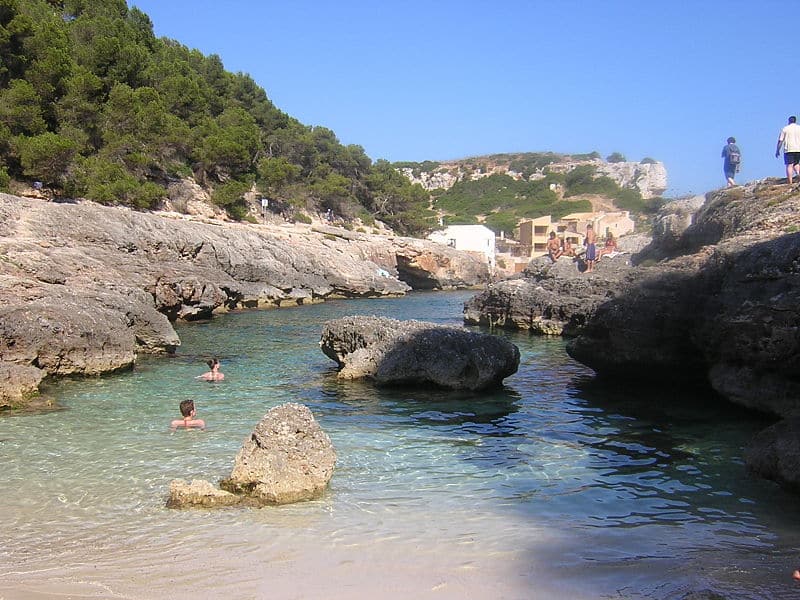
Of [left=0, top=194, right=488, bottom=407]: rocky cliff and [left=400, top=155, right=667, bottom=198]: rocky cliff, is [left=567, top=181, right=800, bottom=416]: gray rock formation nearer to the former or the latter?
[left=0, top=194, right=488, bottom=407]: rocky cliff

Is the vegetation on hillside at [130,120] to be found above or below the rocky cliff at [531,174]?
below

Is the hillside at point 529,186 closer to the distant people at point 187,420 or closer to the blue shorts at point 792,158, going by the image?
the blue shorts at point 792,158

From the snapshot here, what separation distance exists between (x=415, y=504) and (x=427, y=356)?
219 inches

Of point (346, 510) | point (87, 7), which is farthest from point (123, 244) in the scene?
point (87, 7)

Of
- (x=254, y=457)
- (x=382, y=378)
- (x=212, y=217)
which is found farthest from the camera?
(x=212, y=217)

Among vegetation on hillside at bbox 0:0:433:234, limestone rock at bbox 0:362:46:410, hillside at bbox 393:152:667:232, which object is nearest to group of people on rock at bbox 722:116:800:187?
limestone rock at bbox 0:362:46:410

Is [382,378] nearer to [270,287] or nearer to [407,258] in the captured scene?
[270,287]

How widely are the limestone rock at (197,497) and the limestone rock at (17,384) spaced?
513cm

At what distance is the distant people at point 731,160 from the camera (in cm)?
1905

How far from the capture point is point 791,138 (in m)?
15.3

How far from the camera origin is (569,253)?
3094 centimetres

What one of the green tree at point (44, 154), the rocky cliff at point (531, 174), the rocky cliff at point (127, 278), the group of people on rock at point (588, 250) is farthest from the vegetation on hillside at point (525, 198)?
the green tree at point (44, 154)

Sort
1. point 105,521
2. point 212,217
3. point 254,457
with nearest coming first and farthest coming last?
1. point 105,521
2. point 254,457
3. point 212,217

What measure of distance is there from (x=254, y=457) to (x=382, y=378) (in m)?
5.75
